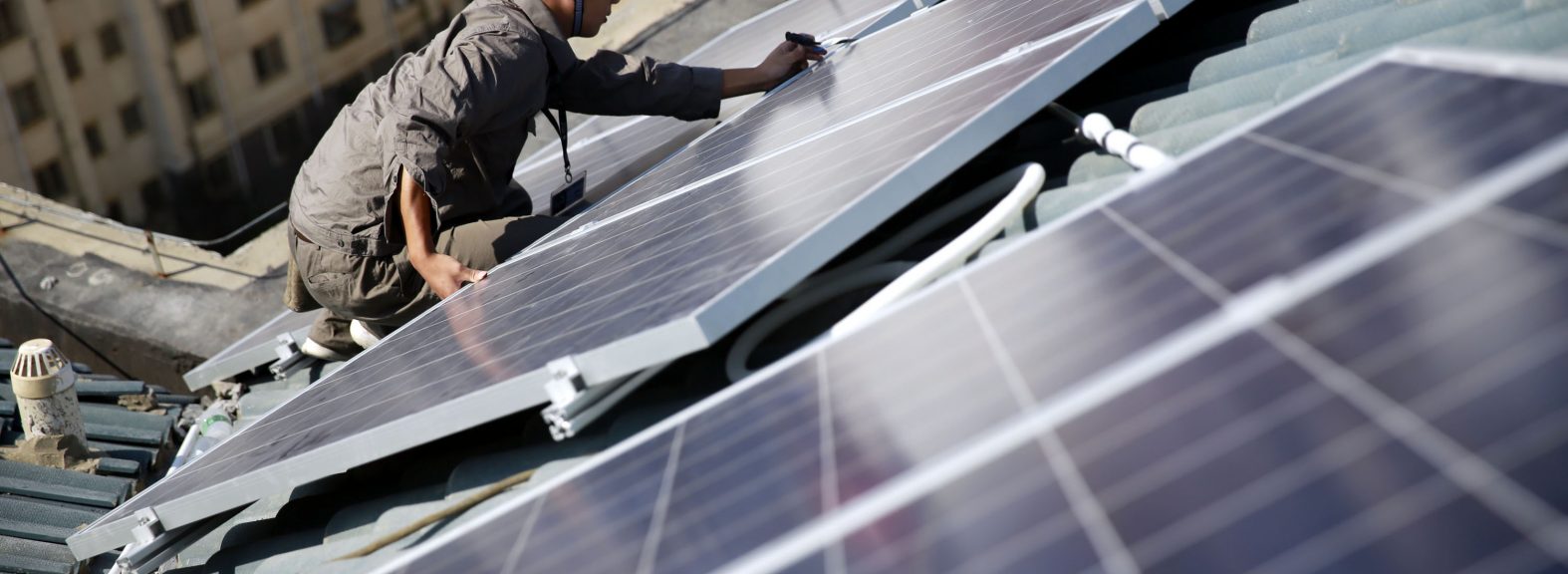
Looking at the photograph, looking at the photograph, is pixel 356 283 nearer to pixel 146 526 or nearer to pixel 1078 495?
pixel 146 526

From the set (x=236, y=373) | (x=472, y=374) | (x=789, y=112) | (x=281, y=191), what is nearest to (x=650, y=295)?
(x=472, y=374)

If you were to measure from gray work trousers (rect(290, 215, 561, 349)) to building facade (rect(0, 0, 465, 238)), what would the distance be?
132ft

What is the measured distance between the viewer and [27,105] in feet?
143

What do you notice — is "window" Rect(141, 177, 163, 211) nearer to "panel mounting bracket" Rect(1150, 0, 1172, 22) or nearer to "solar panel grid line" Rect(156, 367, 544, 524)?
"solar panel grid line" Rect(156, 367, 544, 524)

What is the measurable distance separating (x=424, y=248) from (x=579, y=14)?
62.6 inches

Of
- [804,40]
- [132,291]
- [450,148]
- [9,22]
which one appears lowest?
[132,291]

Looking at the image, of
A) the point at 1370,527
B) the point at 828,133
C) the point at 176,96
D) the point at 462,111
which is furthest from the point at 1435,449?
the point at 176,96

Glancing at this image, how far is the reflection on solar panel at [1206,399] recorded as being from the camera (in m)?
2.18

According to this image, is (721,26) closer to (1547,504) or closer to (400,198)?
(400,198)

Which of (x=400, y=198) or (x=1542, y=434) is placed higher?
(x=400, y=198)

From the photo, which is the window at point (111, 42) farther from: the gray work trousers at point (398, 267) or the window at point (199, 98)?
the gray work trousers at point (398, 267)

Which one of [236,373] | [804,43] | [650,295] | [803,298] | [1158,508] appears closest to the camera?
[1158,508]

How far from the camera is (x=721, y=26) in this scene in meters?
18.8

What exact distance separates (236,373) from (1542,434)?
30.7ft
